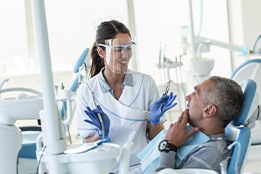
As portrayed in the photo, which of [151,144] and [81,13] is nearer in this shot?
[151,144]

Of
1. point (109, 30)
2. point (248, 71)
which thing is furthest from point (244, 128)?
point (248, 71)

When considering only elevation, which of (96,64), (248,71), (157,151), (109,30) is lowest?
(157,151)

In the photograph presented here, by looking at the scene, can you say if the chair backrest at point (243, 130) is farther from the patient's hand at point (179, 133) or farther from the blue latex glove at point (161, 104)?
the blue latex glove at point (161, 104)

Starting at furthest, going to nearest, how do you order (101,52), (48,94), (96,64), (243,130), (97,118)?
(96,64)
(101,52)
(97,118)
(243,130)
(48,94)

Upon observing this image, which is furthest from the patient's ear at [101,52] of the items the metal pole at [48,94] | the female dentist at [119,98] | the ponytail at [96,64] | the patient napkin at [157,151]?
the metal pole at [48,94]

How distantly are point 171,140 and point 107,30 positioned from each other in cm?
64

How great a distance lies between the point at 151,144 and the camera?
80.3 inches

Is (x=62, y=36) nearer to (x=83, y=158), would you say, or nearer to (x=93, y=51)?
(x=93, y=51)

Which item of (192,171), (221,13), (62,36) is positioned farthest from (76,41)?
(192,171)

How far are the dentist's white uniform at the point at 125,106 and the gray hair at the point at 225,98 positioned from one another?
0.40 metres

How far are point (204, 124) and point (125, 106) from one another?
0.41 meters

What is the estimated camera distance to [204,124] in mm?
1939

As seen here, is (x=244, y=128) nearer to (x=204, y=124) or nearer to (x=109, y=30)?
(x=204, y=124)

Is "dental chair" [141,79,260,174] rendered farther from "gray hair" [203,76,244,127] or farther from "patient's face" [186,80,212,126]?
"patient's face" [186,80,212,126]
